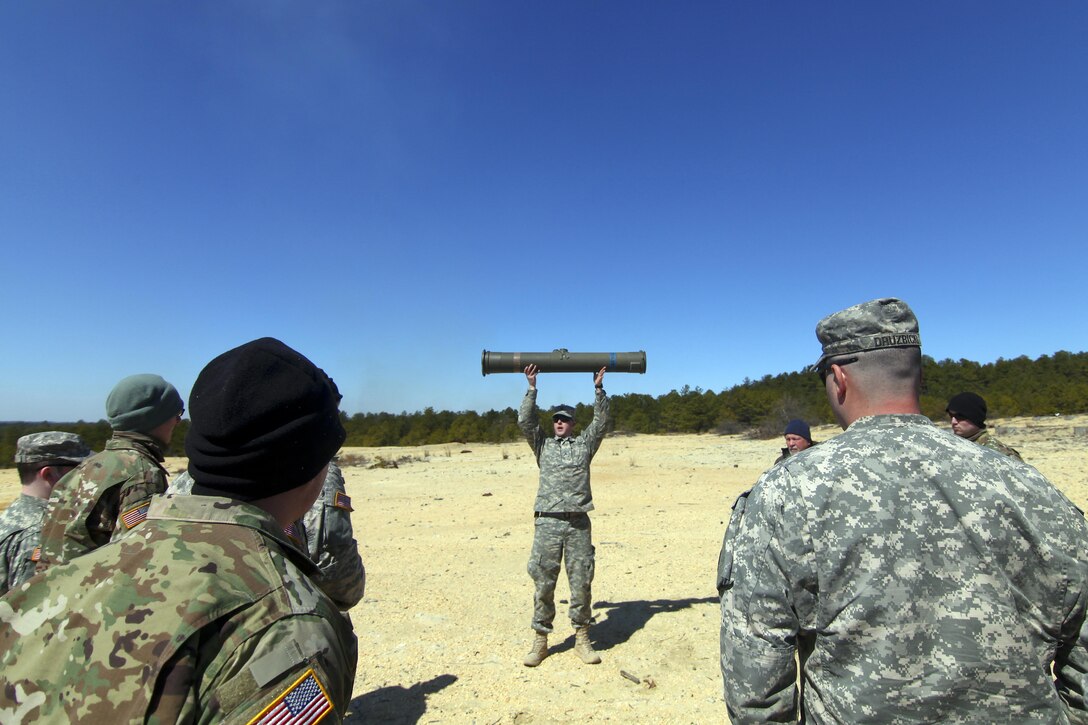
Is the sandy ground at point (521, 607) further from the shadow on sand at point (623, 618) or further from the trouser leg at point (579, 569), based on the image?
the trouser leg at point (579, 569)

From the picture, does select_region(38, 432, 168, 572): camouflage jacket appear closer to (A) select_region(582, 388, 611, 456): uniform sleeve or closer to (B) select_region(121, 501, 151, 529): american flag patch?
(B) select_region(121, 501, 151, 529): american flag patch

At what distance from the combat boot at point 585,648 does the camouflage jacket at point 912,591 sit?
3569mm

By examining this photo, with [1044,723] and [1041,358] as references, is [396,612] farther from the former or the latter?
[1041,358]

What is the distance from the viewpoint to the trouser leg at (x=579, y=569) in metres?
5.30

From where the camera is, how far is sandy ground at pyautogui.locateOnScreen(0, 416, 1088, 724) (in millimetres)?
4531

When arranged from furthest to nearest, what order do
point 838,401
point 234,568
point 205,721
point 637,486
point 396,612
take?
point 637,486 < point 396,612 < point 838,401 < point 234,568 < point 205,721

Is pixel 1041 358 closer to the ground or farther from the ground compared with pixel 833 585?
farther from the ground

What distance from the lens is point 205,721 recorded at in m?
0.92

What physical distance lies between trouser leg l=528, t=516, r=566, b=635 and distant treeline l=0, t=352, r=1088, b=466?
24.6 metres

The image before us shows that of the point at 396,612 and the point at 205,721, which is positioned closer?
the point at 205,721

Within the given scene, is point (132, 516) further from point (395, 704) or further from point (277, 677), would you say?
point (395, 704)

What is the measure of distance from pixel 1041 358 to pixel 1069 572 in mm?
49797

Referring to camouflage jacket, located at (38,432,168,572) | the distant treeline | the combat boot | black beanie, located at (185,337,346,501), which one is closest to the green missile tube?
the combat boot

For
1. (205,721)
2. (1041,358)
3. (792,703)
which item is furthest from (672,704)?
(1041,358)
